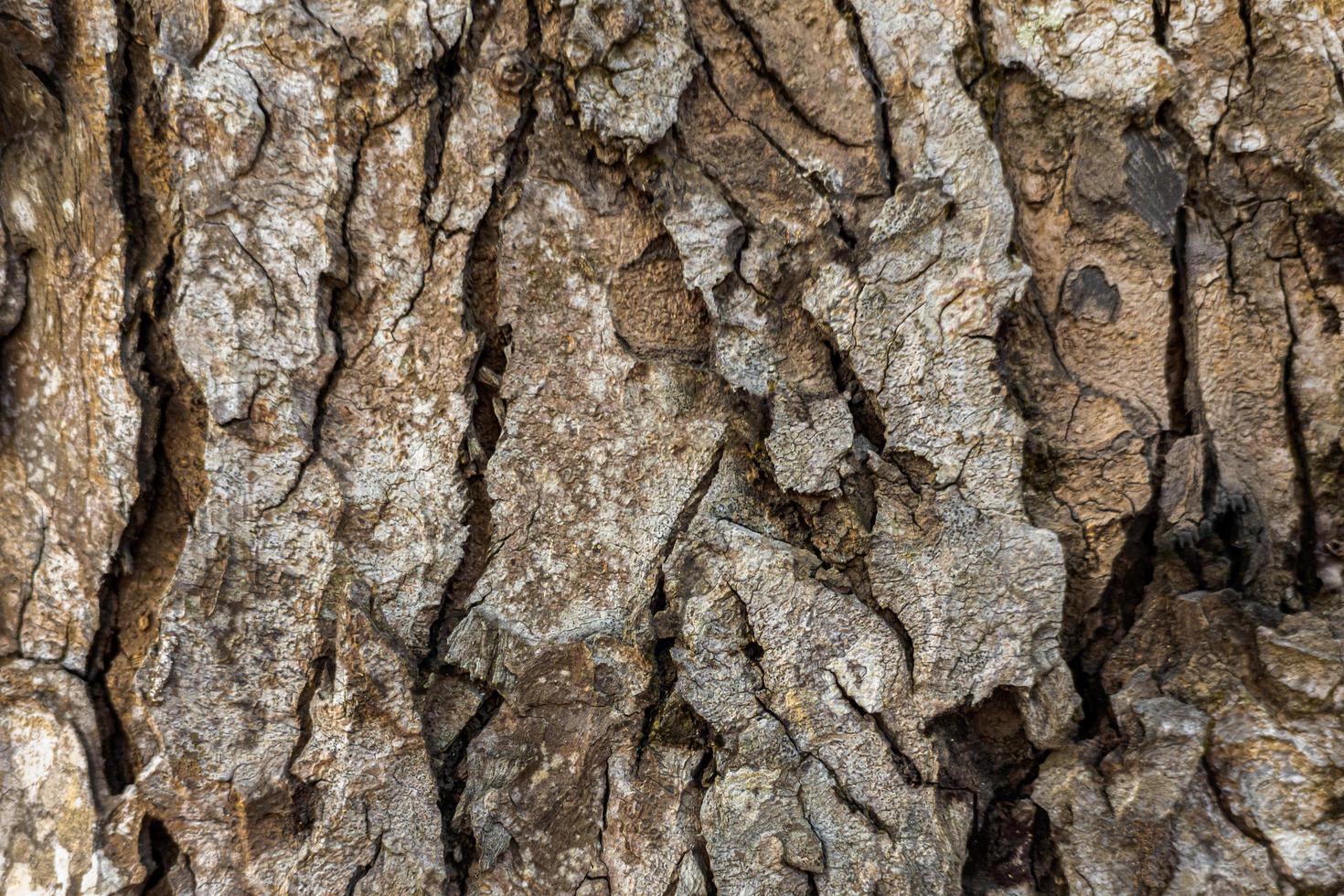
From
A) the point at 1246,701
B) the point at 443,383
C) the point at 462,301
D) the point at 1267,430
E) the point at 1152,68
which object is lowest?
the point at 1246,701

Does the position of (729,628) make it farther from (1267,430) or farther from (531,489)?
(1267,430)

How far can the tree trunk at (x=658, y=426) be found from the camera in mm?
1012

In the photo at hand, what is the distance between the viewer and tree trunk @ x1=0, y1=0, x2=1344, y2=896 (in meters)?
1.01

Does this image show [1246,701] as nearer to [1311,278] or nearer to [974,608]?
[974,608]

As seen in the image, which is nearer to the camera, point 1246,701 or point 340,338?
point 1246,701

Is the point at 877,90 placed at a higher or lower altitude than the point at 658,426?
higher

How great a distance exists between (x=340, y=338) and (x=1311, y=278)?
4.69 feet

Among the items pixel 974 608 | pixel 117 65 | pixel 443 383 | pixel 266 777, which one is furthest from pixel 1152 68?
pixel 266 777

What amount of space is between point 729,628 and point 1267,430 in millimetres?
841

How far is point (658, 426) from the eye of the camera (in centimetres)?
110

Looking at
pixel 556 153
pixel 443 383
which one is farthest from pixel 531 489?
pixel 556 153

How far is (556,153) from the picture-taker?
A: 1.07 m

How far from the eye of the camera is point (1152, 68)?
3.24 ft

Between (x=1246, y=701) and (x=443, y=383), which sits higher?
(x=443, y=383)
